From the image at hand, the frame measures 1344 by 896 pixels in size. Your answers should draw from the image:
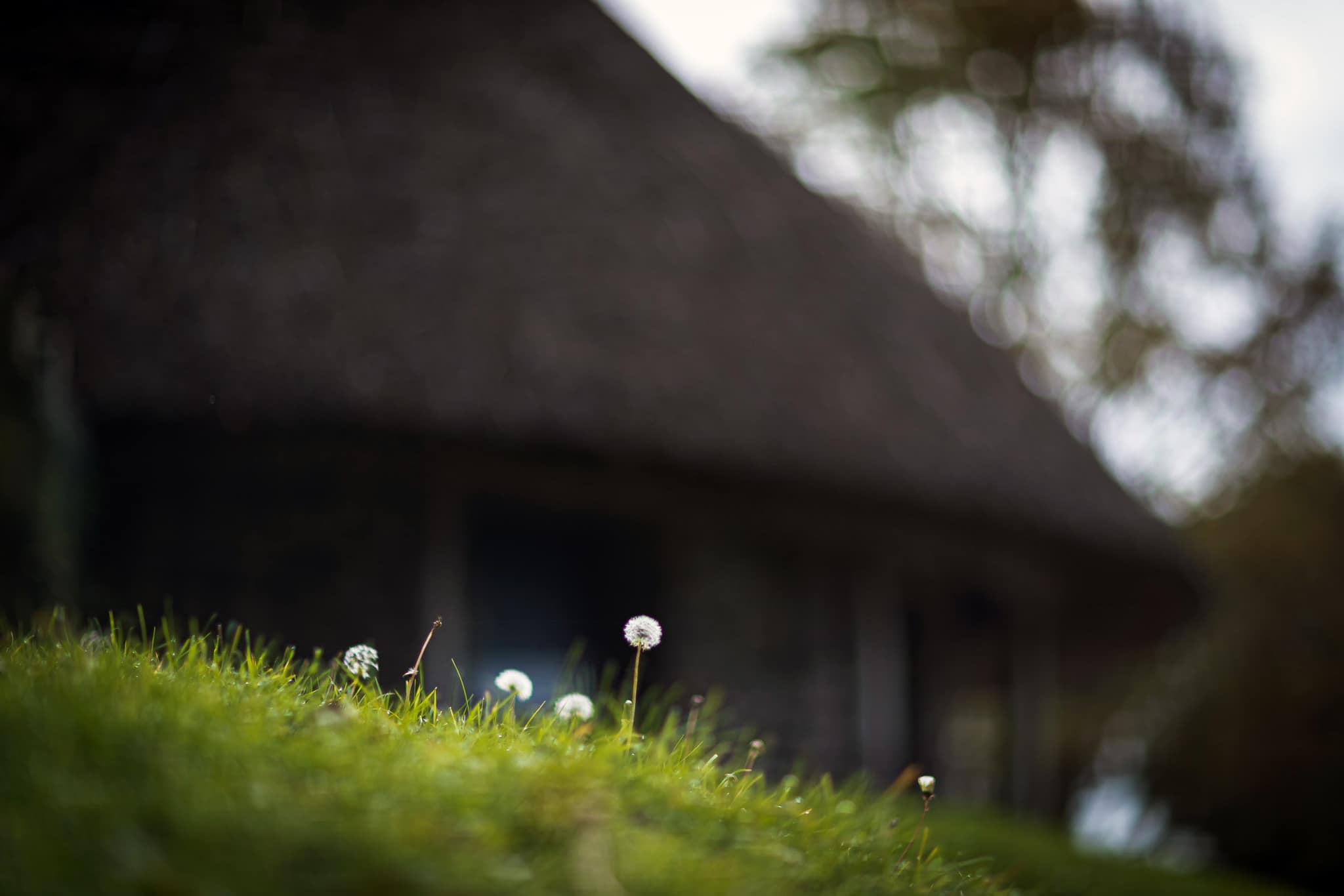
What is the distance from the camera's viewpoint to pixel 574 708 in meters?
1.61

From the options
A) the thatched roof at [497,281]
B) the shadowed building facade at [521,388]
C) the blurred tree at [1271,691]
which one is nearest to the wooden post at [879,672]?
the shadowed building facade at [521,388]

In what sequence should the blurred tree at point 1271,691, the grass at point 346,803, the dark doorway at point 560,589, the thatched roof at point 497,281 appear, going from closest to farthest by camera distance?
the grass at point 346,803
the thatched roof at point 497,281
the dark doorway at point 560,589
the blurred tree at point 1271,691

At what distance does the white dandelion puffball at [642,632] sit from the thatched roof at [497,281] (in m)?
2.46

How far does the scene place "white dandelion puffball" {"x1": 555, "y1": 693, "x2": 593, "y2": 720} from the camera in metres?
1.58

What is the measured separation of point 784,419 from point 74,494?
2.93 metres

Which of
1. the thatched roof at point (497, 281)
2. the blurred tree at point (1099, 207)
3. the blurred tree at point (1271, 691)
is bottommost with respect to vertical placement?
the blurred tree at point (1271, 691)

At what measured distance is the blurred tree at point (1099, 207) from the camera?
1194cm

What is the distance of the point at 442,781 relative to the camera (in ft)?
3.59

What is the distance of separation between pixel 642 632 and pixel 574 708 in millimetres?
170

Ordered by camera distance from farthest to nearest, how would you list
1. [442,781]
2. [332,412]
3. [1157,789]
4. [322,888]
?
1. [1157,789]
2. [332,412]
3. [442,781]
4. [322,888]

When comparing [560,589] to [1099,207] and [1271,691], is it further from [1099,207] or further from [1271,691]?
[1099,207]

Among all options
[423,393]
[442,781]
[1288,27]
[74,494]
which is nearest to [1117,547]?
[423,393]

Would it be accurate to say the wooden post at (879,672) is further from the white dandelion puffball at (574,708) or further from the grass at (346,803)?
the white dandelion puffball at (574,708)

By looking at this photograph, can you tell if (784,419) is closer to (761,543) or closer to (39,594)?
(761,543)
